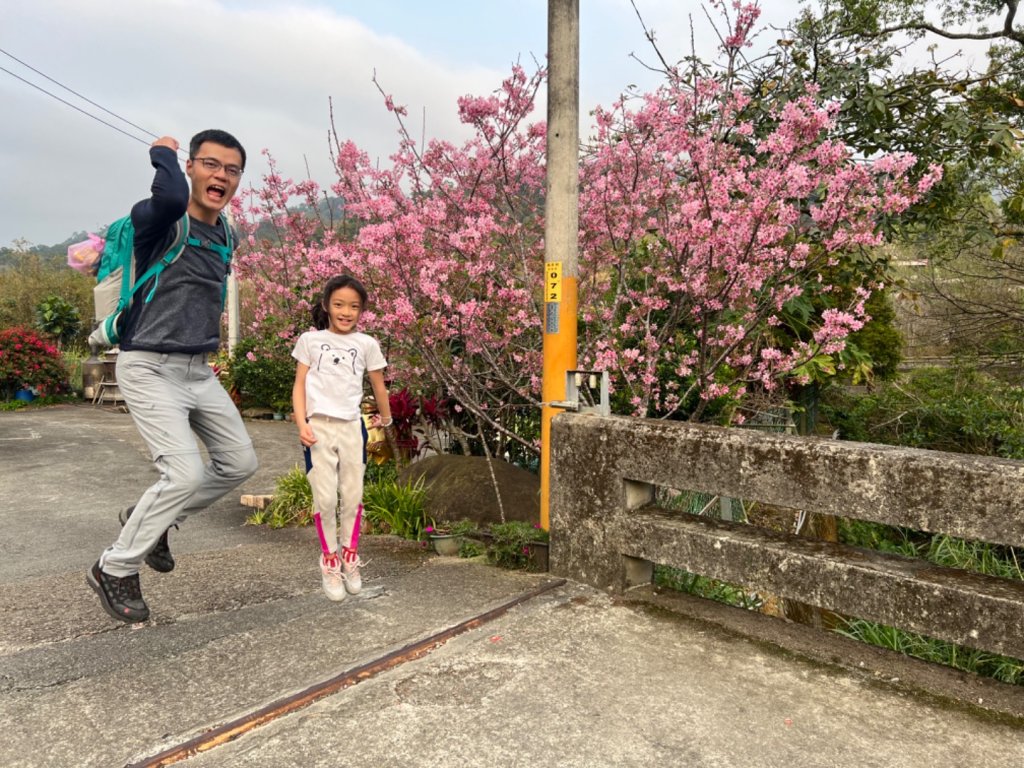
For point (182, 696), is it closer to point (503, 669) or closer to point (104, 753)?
point (104, 753)

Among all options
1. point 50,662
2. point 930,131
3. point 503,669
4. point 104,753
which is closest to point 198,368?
point 50,662

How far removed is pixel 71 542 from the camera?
529 cm

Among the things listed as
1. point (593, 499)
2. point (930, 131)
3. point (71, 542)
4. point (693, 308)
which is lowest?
point (71, 542)

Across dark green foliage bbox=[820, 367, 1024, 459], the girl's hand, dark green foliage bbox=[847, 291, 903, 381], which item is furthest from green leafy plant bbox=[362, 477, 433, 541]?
dark green foliage bbox=[847, 291, 903, 381]

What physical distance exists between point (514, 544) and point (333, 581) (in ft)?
3.35

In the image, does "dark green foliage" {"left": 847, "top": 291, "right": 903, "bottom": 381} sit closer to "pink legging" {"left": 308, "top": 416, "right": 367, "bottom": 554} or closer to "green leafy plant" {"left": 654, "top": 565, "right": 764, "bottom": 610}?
"green leafy plant" {"left": 654, "top": 565, "right": 764, "bottom": 610}

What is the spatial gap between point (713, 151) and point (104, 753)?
485 cm

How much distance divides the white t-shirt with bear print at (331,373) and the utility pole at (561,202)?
126 cm

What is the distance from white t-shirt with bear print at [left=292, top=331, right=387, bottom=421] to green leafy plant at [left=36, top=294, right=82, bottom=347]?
754 inches

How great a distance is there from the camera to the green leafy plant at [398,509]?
508 centimetres

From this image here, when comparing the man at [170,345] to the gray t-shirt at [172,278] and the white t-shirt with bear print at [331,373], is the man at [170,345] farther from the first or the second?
the white t-shirt with bear print at [331,373]

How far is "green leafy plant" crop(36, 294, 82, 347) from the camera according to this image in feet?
63.7

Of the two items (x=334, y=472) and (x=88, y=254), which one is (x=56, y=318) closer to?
(x=88, y=254)

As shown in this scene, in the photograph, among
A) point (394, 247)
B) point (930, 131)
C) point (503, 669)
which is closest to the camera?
point (503, 669)
